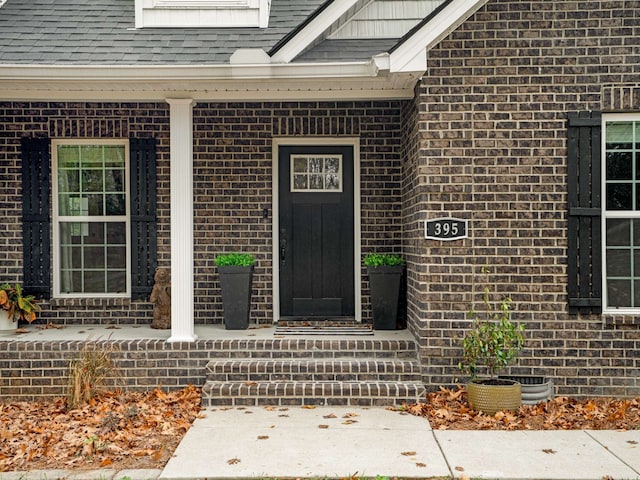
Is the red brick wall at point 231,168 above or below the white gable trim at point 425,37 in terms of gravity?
below

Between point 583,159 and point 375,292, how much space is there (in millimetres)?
2682

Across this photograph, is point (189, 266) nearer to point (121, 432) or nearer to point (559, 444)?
point (121, 432)

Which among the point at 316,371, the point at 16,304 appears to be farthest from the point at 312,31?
the point at 16,304

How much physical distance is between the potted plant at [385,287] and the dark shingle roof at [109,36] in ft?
9.25

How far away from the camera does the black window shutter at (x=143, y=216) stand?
825 cm

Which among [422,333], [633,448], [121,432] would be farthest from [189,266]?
[633,448]

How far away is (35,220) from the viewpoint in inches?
323

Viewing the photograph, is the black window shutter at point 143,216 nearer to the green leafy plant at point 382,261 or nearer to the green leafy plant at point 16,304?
the green leafy plant at point 16,304

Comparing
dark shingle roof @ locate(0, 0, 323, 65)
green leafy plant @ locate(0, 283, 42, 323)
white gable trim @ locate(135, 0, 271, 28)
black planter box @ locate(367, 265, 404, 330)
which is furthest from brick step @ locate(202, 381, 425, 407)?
white gable trim @ locate(135, 0, 271, 28)

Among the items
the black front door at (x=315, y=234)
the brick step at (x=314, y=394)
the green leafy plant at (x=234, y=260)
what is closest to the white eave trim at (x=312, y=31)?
the black front door at (x=315, y=234)

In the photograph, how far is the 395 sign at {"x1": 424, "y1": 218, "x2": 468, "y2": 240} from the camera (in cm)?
657

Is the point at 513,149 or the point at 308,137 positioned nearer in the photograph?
the point at 513,149

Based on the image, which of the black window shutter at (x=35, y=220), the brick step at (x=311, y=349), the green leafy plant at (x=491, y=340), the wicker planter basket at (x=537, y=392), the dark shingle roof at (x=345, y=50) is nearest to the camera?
the green leafy plant at (x=491, y=340)

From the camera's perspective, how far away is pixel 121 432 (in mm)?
5574
